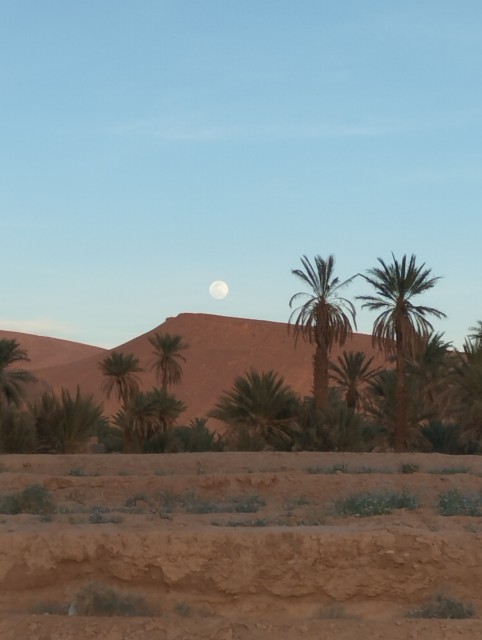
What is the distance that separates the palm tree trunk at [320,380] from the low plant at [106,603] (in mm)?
24185

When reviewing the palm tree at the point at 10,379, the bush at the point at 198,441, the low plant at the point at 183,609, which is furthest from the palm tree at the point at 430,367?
the low plant at the point at 183,609

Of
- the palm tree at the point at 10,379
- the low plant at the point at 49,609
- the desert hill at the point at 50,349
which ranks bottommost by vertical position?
the low plant at the point at 49,609

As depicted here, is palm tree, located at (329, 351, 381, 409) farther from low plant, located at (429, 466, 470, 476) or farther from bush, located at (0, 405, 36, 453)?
low plant, located at (429, 466, 470, 476)

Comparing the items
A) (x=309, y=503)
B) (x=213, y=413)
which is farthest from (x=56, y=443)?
(x=309, y=503)

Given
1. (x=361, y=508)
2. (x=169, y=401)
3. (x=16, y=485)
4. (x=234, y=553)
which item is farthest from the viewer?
(x=169, y=401)

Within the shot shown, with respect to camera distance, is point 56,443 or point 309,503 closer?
point 309,503

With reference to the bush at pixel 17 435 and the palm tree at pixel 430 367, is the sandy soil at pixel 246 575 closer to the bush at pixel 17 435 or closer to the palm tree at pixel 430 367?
the bush at pixel 17 435

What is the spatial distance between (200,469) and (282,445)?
43.0 feet

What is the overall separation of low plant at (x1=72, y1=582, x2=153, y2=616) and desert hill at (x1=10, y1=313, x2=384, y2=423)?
85.2 meters

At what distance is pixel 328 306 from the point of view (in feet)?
115

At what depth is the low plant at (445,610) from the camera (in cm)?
795

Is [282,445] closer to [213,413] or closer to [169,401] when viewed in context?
[213,413]

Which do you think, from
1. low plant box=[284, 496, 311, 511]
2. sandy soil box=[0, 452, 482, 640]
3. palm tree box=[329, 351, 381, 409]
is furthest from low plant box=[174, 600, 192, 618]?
palm tree box=[329, 351, 381, 409]

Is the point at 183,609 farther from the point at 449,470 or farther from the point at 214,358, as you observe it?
the point at 214,358
